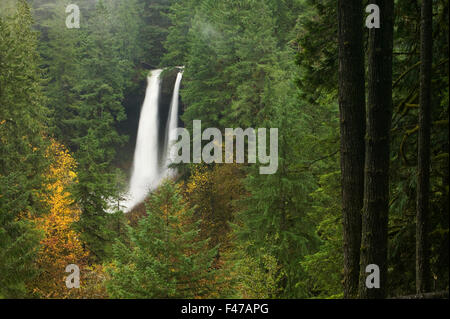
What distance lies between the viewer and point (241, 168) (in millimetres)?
20500

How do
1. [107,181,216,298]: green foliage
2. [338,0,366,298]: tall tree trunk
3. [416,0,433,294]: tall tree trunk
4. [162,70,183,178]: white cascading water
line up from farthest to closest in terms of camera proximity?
[162,70,183,178]: white cascading water
[107,181,216,298]: green foliage
[338,0,366,298]: tall tree trunk
[416,0,433,294]: tall tree trunk

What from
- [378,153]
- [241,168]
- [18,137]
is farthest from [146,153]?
[378,153]

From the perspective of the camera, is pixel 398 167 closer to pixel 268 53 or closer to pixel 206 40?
pixel 268 53

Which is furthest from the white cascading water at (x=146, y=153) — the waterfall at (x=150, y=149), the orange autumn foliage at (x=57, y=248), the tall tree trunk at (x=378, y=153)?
the tall tree trunk at (x=378, y=153)

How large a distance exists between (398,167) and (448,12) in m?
2.22

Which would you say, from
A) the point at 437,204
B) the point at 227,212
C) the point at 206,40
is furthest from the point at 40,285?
the point at 206,40

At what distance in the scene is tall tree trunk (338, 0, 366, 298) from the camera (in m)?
5.06

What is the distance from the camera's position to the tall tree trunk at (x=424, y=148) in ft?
14.2

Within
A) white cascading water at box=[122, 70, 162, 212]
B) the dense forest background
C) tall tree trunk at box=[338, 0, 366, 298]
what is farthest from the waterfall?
tall tree trunk at box=[338, 0, 366, 298]

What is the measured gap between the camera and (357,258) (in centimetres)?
521

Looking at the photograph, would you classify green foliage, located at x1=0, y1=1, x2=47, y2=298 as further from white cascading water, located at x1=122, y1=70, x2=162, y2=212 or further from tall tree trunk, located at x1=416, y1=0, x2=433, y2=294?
tall tree trunk, located at x1=416, y1=0, x2=433, y2=294

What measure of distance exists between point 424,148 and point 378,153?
1.77 ft

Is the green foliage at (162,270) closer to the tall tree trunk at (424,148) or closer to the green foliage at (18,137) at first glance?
the tall tree trunk at (424,148)
